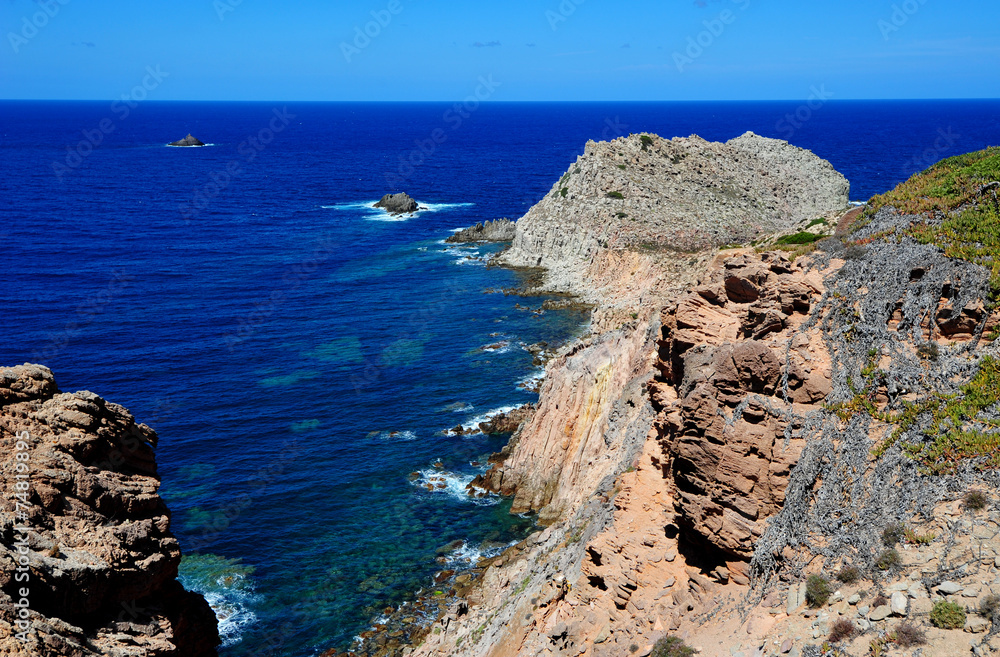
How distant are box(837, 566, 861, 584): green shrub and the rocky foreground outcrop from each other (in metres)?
19.4

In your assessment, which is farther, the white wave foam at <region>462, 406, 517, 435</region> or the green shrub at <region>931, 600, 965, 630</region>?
the white wave foam at <region>462, 406, 517, 435</region>

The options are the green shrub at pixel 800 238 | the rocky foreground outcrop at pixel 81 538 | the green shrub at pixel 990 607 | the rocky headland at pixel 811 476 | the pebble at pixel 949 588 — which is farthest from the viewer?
the green shrub at pixel 800 238

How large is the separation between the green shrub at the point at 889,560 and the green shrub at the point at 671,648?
5.04 m

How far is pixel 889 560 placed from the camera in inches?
664

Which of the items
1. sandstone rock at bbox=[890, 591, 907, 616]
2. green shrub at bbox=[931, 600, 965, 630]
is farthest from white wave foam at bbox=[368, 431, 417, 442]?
green shrub at bbox=[931, 600, 965, 630]

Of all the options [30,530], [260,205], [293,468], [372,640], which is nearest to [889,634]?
[30,530]

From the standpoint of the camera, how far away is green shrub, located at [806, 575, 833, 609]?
17250 millimetres

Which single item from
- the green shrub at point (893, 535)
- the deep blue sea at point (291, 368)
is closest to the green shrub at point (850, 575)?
the green shrub at point (893, 535)

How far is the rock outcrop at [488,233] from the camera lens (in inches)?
→ 4537

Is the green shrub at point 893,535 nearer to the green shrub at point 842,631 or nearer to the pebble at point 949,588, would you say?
the pebble at point 949,588

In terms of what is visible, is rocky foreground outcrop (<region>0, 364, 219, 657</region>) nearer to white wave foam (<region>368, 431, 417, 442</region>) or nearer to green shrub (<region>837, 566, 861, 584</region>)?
green shrub (<region>837, 566, 861, 584</region>)

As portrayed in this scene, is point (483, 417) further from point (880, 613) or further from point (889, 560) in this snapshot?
point (880, 613)

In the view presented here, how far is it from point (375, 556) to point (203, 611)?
1563 cm

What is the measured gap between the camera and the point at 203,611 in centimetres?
2533
